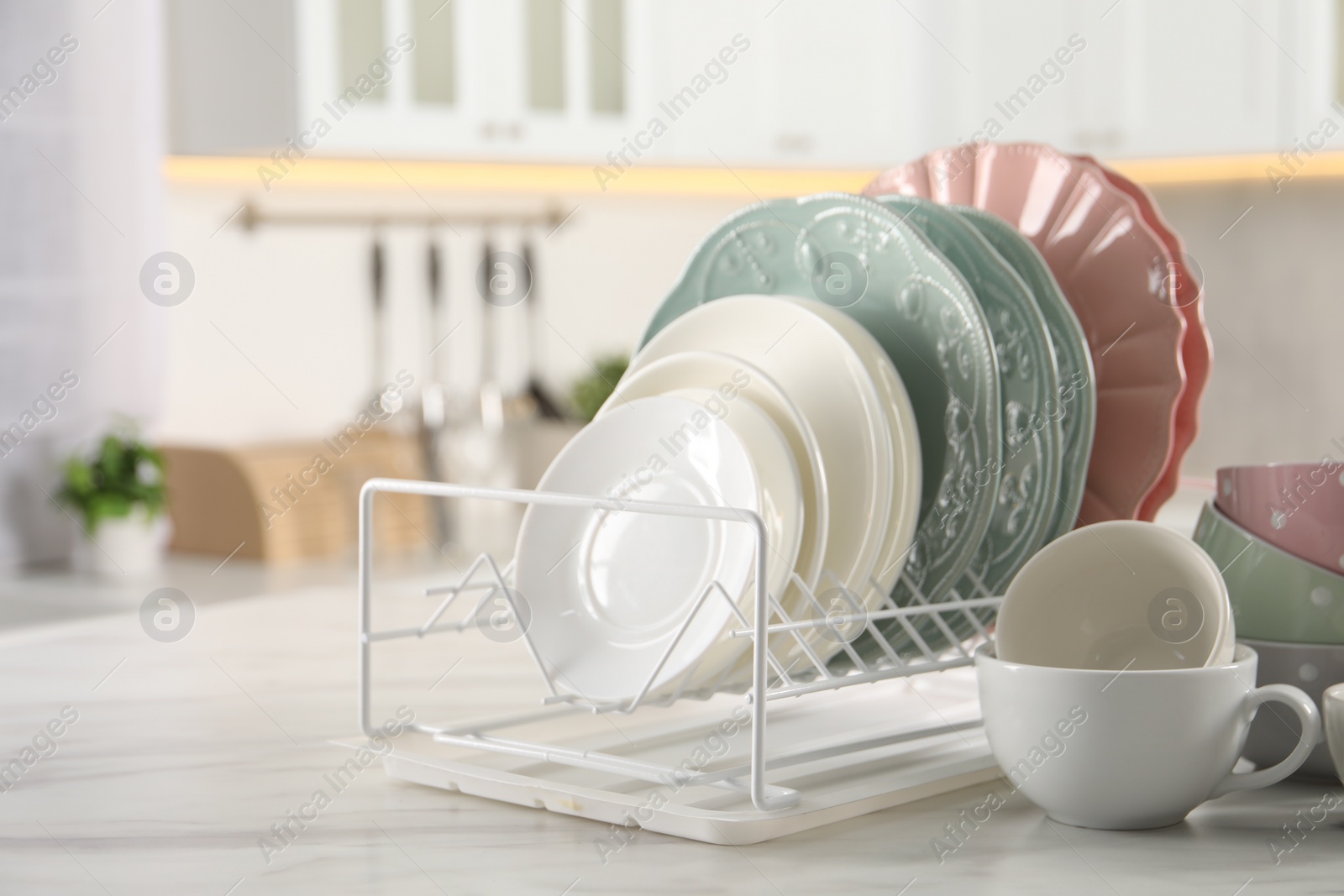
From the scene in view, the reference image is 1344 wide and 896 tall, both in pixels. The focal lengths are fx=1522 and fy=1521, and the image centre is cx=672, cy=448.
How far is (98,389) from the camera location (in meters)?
1.74

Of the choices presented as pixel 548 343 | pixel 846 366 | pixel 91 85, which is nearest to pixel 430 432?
pixel 548 343

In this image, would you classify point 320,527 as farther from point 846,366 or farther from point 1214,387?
point 1214,387

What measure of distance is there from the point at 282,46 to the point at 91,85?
0.21 metres

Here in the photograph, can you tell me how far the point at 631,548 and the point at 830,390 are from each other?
15 centimetres

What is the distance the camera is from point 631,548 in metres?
0.86

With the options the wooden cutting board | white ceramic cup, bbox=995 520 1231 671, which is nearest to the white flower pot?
the wooden cutting board

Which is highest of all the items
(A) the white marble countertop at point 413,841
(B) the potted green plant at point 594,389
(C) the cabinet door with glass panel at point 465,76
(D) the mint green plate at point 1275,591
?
(C) the cabinet door with glass panel at point 465,76

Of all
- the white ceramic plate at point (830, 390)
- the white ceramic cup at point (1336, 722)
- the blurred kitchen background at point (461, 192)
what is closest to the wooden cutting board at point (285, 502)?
the blurred kitchen background at point (461, 192)

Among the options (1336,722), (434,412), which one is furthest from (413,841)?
(434,412)

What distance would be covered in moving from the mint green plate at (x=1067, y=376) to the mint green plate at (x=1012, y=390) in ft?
0.04

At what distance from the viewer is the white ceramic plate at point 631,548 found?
2.69 feet

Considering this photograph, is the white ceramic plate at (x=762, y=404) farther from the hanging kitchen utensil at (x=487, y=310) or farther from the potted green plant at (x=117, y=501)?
the hanging kitchen utensil at (x=487, y=310)

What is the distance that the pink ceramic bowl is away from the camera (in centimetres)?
76

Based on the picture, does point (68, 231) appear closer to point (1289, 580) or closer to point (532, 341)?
point (532, 341)
